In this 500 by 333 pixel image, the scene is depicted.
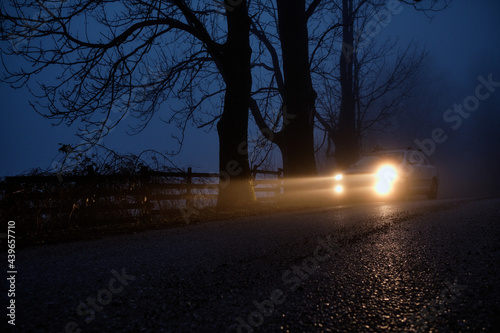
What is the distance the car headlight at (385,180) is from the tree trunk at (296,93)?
8.08 ft

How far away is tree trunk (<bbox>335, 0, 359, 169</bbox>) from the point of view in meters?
18.3

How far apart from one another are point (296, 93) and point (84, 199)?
7.42 meters

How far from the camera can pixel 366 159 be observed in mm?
13961

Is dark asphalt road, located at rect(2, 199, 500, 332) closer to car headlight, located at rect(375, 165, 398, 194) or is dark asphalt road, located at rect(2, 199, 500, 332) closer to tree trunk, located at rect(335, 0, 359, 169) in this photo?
car headlight, located at rect(375, 165, 398, 194)

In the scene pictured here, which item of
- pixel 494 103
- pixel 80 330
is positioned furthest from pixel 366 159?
pixel 494 103

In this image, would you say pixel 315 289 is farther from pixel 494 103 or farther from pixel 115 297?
pixel 494 103

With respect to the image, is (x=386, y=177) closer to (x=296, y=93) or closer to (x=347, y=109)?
(x=296, y=93)

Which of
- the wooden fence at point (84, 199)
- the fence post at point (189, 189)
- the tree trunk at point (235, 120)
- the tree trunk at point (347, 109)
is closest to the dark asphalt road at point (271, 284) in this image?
the wooden fence at point (84, 199)

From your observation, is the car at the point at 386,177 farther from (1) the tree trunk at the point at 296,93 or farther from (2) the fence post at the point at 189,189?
(2) the fence post at the point at 189,189

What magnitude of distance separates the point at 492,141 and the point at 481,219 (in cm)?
4936

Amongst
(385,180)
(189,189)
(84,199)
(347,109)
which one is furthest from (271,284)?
(347,109)

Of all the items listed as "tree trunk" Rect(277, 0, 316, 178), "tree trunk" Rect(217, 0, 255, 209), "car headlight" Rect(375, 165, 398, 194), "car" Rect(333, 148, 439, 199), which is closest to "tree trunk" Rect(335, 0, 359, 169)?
"car" Rect(333, 148, 439, 199)

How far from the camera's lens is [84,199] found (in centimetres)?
704

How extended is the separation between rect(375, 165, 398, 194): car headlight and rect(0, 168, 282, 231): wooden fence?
274 inches
